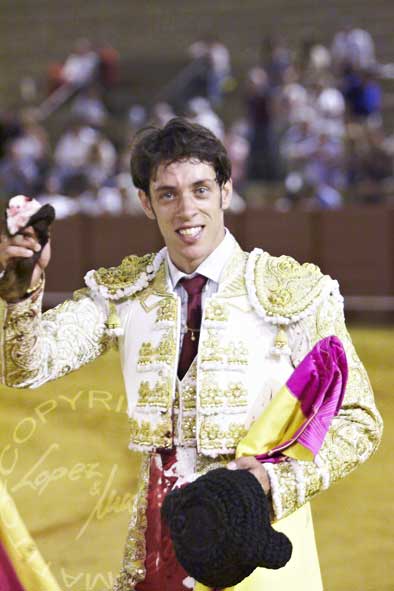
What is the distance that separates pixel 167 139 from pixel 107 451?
2.91 metres

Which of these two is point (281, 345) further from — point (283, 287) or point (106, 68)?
point (106, 68)

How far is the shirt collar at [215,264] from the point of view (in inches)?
79.0

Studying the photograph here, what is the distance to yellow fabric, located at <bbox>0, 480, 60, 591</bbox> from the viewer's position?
81.6 inches

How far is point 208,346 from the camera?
196 cm

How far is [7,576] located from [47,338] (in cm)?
46

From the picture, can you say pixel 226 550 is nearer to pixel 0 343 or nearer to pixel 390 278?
pixel 0 343

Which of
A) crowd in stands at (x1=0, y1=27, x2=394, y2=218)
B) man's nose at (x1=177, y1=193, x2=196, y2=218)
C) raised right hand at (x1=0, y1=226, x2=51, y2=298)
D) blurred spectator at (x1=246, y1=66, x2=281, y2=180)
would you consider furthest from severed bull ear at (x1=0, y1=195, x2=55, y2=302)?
blurred spectator at (x1=246, y1=66, x2=281, y2=180)

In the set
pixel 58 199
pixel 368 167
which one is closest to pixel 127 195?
pixel 58 199

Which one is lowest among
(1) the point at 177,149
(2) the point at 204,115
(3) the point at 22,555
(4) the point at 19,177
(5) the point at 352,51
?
(4) the point at 19,177

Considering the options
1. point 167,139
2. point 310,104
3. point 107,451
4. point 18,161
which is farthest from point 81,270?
point 167,139

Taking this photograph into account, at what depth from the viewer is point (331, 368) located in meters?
1.77

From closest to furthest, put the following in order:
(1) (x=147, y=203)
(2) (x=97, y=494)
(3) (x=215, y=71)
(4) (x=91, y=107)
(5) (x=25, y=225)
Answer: (5) (x=25, y=225) → (1) (x=147, y=203) → (2) (x=97, y=494) → (3) (x=215, y=71) → (4) (x=91, y=107)

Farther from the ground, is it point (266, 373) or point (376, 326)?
point (266, 373)

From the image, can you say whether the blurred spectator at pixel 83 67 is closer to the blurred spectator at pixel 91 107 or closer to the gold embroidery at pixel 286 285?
the blurred spectator at pixel 91 107
